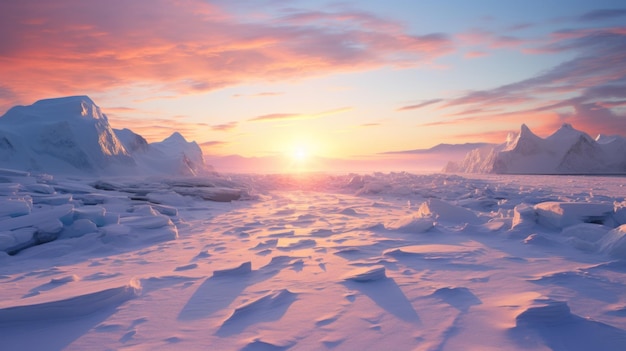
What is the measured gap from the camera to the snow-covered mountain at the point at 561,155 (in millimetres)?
31328

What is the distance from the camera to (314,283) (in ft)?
9.30

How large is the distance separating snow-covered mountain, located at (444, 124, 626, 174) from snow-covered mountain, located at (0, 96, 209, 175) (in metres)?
32.5

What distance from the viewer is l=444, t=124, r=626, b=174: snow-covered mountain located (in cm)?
3133

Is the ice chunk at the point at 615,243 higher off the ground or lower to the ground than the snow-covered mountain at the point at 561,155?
lower

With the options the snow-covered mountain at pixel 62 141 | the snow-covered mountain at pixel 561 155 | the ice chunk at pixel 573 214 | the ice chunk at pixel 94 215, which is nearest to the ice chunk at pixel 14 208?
the ice chunk at pixel 94 215

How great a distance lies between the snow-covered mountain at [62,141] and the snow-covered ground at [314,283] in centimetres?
925

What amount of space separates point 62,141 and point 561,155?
3732cm

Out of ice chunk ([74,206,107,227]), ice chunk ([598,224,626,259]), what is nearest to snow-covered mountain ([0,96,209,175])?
ice chunk ([74,206,107,227])

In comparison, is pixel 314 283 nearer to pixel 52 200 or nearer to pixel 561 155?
pixel 52 200

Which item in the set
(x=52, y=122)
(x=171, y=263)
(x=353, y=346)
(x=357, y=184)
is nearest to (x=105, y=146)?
(x=52, y=122)

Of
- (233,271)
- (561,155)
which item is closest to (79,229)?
(233,271)

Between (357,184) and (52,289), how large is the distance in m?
14.7

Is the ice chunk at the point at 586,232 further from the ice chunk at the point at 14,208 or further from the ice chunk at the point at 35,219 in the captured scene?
the ice chunk at the point at 14,208

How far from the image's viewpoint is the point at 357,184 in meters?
16.9
